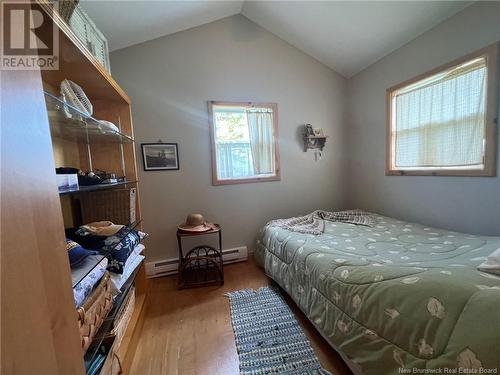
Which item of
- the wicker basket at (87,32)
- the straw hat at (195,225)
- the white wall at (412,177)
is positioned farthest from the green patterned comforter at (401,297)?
the wicker basket at (87,32)

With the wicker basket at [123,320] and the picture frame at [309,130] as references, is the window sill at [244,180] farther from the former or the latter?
the wicker basket at [123,320]

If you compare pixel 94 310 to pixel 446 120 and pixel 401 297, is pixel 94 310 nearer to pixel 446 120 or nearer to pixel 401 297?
pixel 401 297

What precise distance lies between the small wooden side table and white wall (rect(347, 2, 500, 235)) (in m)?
2.04

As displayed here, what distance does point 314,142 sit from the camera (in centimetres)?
287

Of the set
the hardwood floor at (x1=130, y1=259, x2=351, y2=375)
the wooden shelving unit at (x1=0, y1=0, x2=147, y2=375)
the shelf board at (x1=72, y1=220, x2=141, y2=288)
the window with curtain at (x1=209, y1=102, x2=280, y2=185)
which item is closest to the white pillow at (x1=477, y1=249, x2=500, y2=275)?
the hardwood floor at (x1=130, y1=259, x2=351, y2=375)

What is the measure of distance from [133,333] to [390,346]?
1.50m

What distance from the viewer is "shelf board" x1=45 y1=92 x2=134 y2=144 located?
3.17 feet

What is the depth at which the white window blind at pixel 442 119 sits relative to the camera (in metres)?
1.72

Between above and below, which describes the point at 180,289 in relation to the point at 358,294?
below

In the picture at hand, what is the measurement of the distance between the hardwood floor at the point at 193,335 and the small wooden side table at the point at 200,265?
0.33 feet

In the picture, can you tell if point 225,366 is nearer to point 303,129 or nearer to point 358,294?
point 358,294

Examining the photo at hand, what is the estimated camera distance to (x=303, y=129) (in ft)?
9.33

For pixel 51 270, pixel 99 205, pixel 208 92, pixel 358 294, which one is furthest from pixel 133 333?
pixel 208 92
